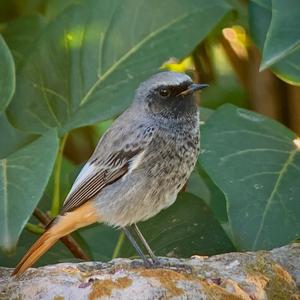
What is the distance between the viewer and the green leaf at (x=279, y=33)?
3.85 m

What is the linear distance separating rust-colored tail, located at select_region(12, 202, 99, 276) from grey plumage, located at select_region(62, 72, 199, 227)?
0.12 feet

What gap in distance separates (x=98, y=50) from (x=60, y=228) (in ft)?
3.57

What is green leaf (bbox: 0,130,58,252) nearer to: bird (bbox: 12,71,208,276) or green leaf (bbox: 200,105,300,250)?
bird (bbox: 12,71,208,276)

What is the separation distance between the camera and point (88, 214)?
4.28 m

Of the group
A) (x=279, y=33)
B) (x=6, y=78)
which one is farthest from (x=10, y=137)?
(x=279, y=33)

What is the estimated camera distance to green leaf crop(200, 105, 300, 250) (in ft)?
Answer: 12.8

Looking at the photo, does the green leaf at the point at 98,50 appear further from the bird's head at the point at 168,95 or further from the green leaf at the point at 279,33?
the green leaf at the point at 279,33

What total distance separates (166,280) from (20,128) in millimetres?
1501

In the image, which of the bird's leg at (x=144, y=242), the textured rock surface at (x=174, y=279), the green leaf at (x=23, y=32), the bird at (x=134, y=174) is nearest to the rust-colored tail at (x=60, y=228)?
the bird at (x=134, y=174)

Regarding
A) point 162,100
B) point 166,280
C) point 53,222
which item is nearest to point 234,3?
point 162,100

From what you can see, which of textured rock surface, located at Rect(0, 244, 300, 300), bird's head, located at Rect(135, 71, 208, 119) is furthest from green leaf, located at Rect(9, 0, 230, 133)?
textured rock surface, located at Rect(0, 244, 300, 300)

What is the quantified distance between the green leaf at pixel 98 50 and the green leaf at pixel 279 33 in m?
0.25

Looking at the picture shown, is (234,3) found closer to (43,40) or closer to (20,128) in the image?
(43,40)

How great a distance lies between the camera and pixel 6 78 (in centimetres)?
436
